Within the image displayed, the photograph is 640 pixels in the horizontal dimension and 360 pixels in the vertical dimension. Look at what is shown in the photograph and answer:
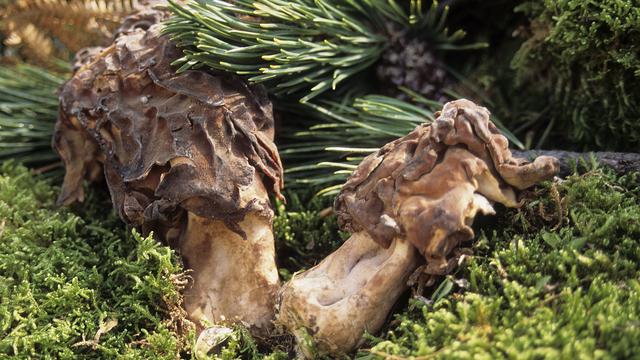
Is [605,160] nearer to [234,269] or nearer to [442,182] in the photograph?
[442,182]

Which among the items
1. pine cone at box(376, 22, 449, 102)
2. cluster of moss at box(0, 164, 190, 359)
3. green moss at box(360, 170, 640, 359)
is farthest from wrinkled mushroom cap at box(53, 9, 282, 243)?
green moss at box(360, 170, 640, 359)

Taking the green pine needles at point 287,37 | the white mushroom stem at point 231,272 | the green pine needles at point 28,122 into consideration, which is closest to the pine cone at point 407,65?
the green pine needles at point 287,37

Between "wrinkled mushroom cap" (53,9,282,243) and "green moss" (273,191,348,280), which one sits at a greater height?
"wrinkled mushroom cap" (53,9,282,243)

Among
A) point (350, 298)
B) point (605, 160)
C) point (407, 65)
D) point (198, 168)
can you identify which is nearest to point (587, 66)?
point (605, 160)

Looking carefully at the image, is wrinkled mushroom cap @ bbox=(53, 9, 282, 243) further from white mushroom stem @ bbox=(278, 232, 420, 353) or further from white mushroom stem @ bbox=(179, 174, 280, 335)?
white mushroom stem @ bbox=(278, 232, 420, 353)

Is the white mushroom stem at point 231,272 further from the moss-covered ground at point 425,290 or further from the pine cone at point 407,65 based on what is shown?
the pine cone at point 407,65

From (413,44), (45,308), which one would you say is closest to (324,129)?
(413,44)

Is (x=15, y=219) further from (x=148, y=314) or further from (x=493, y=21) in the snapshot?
(x=493, y=21)
